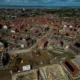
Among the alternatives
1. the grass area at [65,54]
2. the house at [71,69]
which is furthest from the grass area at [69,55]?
the house at [71,69]

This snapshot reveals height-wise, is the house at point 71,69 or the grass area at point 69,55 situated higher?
the house at point 71,69

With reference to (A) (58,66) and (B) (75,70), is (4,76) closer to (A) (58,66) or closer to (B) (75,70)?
(A) (58,66)

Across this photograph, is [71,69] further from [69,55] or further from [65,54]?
[65,54]

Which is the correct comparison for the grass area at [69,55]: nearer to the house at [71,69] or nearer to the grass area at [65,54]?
the grass area at [65,54]

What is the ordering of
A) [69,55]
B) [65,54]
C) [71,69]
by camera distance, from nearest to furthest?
[71,69] < [69,55] < [65,54]

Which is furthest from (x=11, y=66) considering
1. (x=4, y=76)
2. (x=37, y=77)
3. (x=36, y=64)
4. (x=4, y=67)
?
(x=37, y=77)

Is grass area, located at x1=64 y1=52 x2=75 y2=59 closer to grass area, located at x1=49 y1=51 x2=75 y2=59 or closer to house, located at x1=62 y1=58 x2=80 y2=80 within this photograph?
grass area, located at x1=49 y1=51 x2=75 y2=59

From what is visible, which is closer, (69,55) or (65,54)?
(69,55)

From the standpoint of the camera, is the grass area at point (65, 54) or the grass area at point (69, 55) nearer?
the grass area at point (69, 55)

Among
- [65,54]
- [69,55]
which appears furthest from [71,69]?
[65,54]

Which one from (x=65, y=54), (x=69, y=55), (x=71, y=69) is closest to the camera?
(x=71, y=69)

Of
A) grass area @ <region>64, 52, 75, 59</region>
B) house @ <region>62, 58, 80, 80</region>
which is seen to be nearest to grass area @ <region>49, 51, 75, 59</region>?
grass area @ <region>64, 52, 75, 59</region>
